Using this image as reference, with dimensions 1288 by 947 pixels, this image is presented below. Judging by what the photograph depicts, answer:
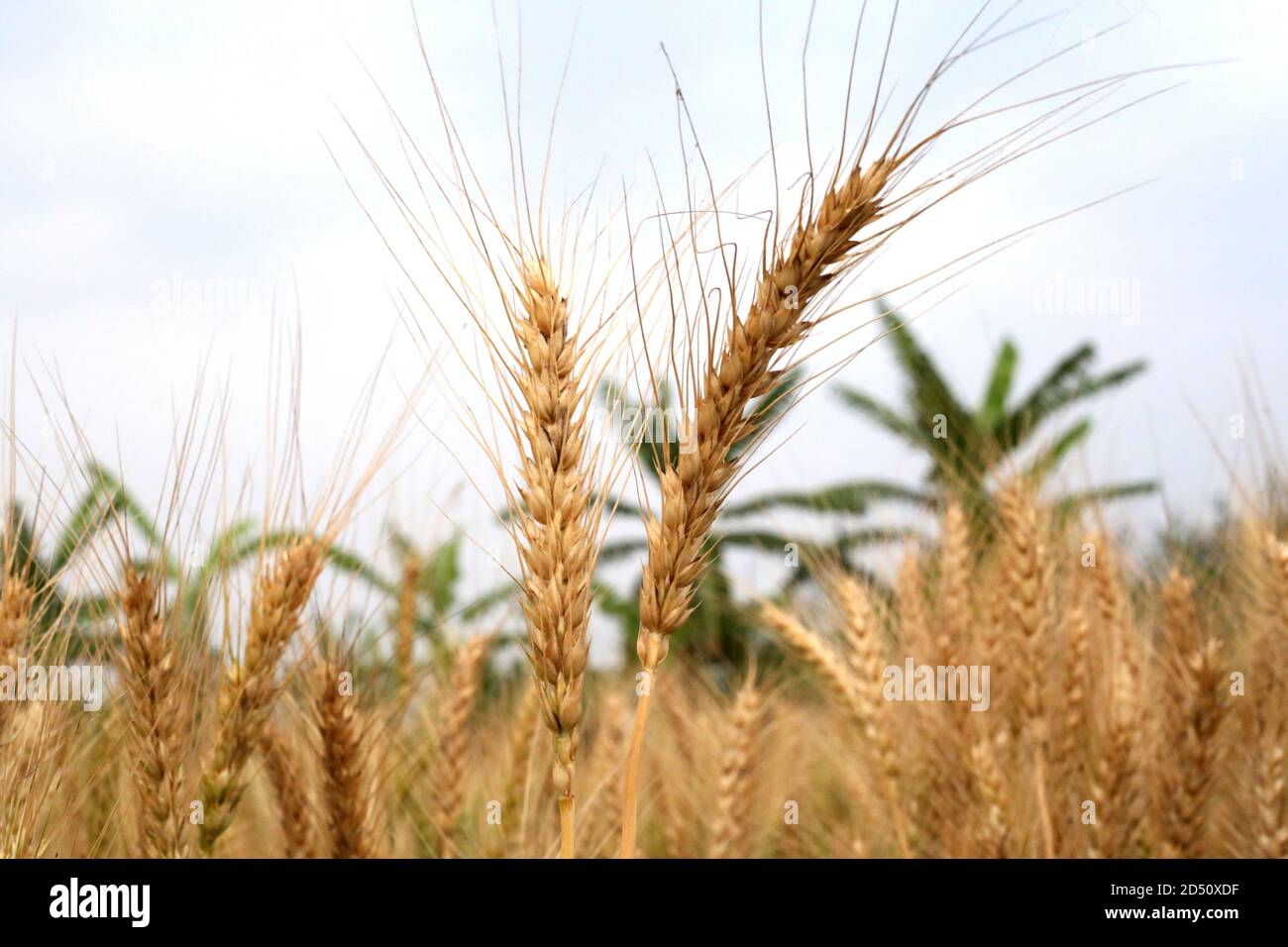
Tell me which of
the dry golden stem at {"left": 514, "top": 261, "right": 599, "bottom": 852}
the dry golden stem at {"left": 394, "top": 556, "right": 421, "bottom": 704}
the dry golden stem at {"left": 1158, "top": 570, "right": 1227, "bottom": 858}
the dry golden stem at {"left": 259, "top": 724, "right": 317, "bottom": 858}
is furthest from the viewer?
the dry golden stem at {"left": 394, "top": 556, "right": 421, "bottom": 704}

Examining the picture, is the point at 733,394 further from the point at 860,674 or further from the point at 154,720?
the point at 860,674

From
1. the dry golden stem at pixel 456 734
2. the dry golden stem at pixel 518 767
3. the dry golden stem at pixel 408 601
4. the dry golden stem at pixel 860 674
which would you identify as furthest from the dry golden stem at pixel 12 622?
the dry golden stem at pixel 860 674

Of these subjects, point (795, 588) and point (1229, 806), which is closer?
point (1229, 806)

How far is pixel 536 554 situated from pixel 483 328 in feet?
1.27

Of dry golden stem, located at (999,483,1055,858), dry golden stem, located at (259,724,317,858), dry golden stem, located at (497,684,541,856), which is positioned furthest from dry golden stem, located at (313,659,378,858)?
dry golden stem, located at (999,483,1055,858)

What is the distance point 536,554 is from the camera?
1.55m

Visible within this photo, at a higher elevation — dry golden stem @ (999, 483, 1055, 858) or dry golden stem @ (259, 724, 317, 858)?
dry golden stem @ (999, 483, 1055, 858)

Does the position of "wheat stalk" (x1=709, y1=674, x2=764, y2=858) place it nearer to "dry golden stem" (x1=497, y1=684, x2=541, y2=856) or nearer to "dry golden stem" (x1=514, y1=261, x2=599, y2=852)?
"dry golden stem" (x1=497, y1=684, x2=541, y2=856)

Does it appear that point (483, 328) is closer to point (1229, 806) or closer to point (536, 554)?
point (536, 554)

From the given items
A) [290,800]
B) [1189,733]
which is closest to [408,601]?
[290,800]
